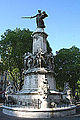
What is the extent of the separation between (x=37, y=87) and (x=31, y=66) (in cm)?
325

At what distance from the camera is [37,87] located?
44.9 feet

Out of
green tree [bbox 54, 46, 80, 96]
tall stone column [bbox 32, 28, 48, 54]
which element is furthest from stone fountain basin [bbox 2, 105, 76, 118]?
green tree [bbox 54, 46, 80, 96]

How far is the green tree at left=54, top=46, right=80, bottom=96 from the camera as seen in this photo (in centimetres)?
2538

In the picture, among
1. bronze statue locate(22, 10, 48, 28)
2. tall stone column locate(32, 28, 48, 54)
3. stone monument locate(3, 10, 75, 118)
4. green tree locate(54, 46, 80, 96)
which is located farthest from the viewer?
green tree locate(54, 46, 80, 96)

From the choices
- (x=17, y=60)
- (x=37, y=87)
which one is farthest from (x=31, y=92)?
(x=17, y=60)

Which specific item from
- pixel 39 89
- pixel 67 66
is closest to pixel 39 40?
pixel 39 89

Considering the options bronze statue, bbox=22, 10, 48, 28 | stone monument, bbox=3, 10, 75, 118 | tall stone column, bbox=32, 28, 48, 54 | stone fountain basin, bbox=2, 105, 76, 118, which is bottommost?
stone fountain basin, bbox=2, 105, 76, 118

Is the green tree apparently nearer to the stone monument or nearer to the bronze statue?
the stone monument

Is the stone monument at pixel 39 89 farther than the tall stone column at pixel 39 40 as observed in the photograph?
No

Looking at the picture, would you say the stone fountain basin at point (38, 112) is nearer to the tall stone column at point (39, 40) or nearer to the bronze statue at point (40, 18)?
the tall stone column at point (39, 40)

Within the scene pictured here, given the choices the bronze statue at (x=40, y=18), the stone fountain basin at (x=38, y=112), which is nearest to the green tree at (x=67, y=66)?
the bronze statue at (x=40, y=18)

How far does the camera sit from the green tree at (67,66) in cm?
2538

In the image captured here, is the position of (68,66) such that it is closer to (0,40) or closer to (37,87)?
(37,87)

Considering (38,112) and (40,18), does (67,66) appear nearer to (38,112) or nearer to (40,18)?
(40,18)
